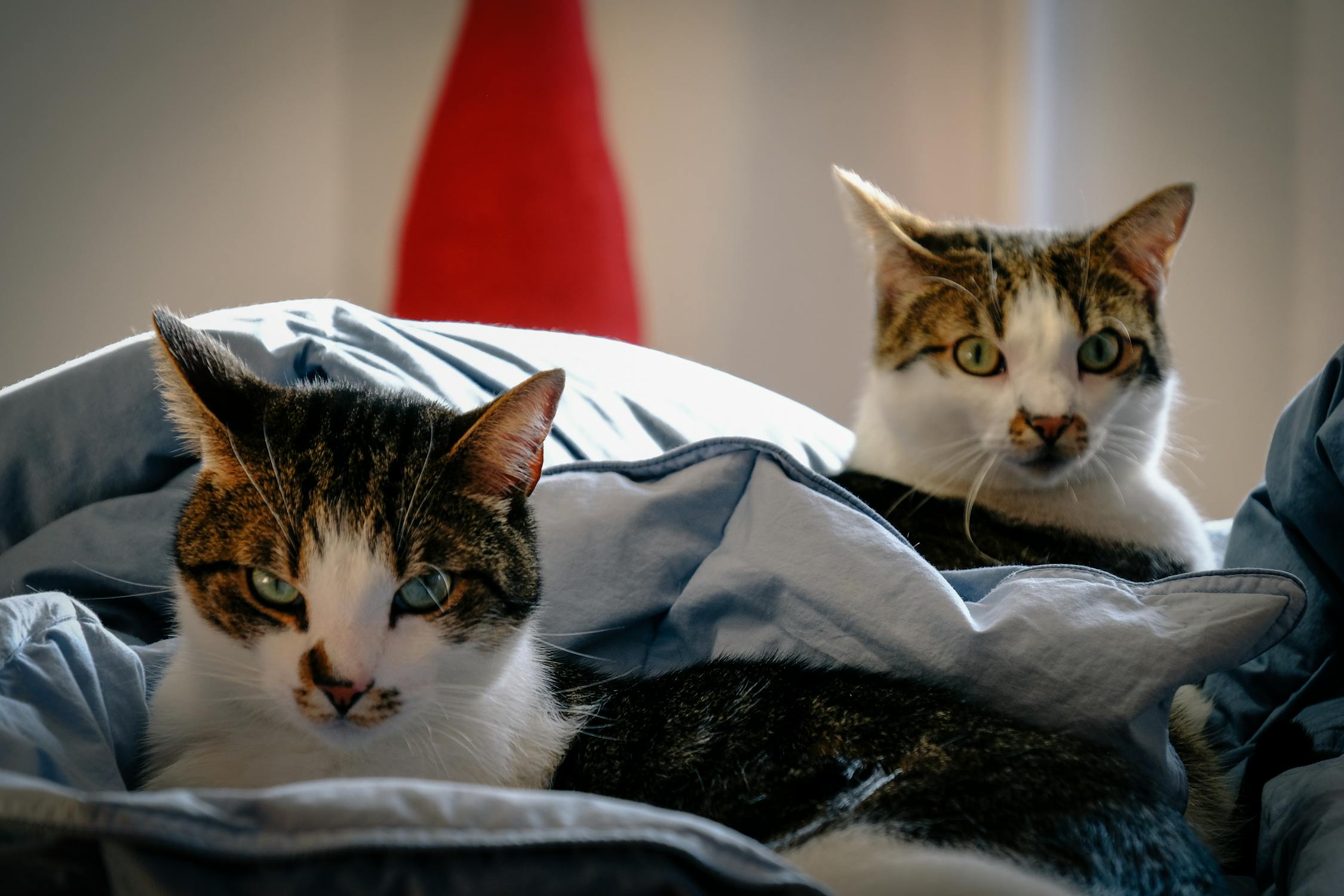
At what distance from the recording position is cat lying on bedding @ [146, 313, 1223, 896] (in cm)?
70

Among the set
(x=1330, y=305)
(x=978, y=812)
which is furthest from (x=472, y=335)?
(x=1330, y=305)

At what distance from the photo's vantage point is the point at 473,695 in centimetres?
87

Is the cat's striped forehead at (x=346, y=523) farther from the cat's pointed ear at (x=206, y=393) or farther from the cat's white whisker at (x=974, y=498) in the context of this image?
the cat's white whisker at (x=974, y=498)

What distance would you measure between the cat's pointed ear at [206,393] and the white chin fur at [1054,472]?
2.86 ft

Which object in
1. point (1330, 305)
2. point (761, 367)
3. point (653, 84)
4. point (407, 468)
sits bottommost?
point (761, 367)

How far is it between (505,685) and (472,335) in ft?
2.61

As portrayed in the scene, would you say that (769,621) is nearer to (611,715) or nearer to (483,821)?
(611,715)

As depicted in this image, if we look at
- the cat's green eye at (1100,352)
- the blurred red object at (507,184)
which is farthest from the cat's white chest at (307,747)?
the blurred red object at (507,184)

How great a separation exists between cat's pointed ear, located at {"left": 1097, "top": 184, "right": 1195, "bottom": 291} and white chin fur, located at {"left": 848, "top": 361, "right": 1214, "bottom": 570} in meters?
0.17

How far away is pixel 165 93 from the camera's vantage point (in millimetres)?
2264

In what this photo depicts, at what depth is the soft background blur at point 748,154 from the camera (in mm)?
2191

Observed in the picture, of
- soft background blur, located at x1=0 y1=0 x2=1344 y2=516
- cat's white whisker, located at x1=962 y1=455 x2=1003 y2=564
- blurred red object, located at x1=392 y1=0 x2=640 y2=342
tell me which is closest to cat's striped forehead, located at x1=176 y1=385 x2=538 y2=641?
cat's white whisker, located at x1=962 y1=455 x2=1003 y2=564

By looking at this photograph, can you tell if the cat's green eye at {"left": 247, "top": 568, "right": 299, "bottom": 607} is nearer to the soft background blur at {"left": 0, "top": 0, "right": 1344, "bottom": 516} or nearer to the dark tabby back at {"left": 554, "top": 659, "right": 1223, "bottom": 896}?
the dark tabby back at {"left": 554, "top": 659, "right": 1223, "bottom": 896}

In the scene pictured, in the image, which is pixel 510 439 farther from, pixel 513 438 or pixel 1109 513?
pixel 1109 513
